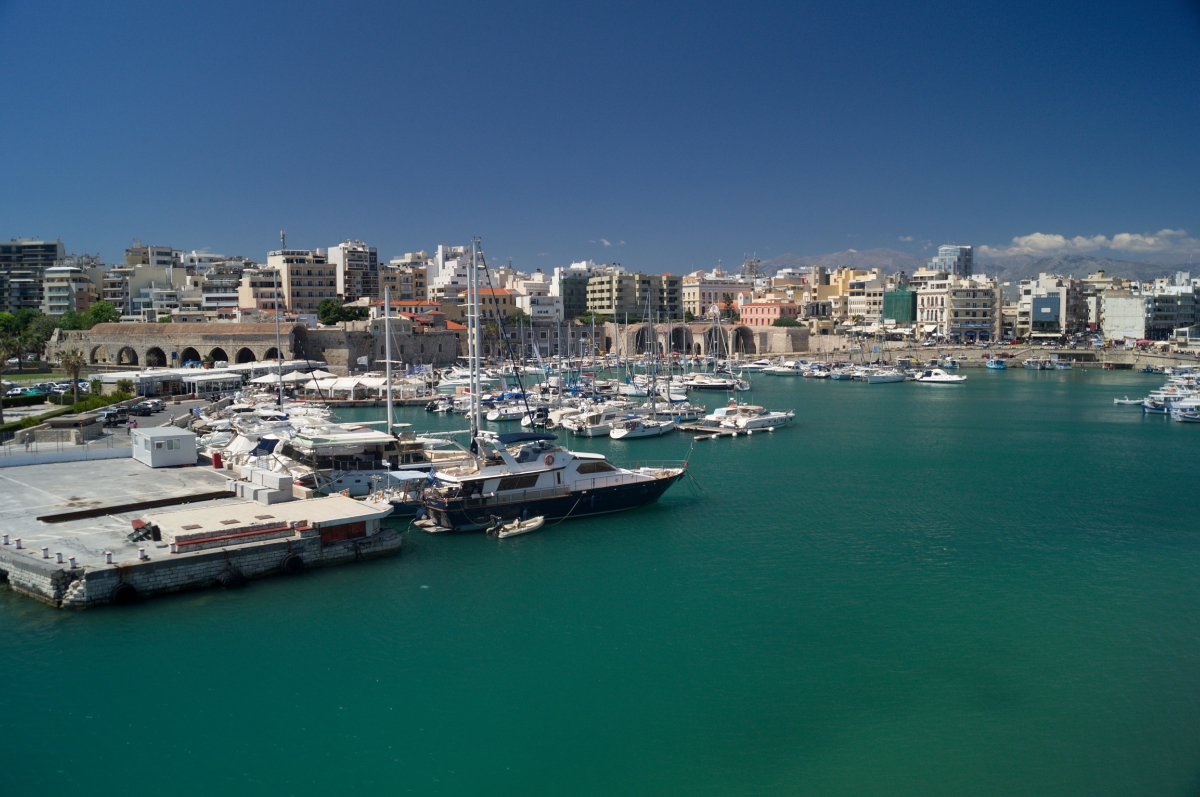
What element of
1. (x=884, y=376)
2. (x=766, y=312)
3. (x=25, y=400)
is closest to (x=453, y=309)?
(x=766, y=312)

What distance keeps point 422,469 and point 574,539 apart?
5575mm

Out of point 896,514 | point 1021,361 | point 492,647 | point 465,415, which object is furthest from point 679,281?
point 492,647

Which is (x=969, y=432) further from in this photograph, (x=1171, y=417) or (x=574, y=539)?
(x=574, y=539)

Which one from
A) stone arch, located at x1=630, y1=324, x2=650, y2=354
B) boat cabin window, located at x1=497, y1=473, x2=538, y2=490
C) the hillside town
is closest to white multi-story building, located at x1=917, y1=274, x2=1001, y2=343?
the hillside town

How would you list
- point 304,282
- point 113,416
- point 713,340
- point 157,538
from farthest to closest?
1. point 713,340
2. point 304,282
3. point 113,416
4. point 157,538

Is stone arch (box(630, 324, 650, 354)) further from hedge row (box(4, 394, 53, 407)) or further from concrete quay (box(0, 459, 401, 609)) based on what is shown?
concrete quay (box(0, 459, 401, 609))

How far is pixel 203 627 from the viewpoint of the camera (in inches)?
629

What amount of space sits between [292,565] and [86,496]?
7.19 metres

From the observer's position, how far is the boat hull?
22633 mm

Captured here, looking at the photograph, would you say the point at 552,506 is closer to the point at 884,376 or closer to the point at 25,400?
the point at 25,400

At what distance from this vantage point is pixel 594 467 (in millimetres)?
24703

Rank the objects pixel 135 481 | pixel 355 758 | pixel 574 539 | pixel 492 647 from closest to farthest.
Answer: pixel 355 758, pixel 492 647, pixel 574 539, pixel 135 481

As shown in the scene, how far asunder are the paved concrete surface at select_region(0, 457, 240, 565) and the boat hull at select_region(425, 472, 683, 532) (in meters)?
5.32

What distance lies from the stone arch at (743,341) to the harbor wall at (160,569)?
90.2 metres
